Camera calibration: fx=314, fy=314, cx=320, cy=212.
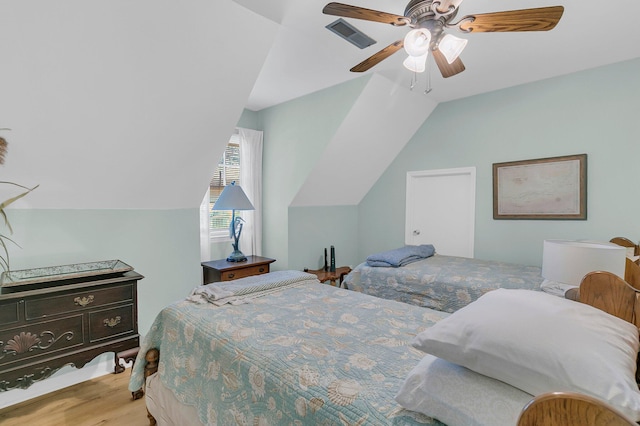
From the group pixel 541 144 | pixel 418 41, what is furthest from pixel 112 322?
pixel 541 144

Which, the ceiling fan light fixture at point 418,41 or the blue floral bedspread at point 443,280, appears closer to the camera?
the ceiling fan light fixture at point 418,41

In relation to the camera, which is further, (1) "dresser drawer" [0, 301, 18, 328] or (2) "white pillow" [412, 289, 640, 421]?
(1) "dresser drawer" [0, 301, 18, 328]

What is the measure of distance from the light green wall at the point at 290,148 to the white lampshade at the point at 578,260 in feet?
7.36

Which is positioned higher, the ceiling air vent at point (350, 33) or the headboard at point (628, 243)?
the ceiling air vent at point (350, 33)

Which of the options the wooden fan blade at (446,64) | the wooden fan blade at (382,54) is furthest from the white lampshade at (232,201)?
the wooden fan blade at (446,64)

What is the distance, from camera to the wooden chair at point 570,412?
0.51 meters

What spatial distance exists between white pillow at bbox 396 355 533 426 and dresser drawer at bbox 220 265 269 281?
259 centimetres

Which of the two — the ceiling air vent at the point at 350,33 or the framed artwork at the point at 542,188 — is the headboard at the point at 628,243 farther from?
the ceiling air vent at the point at 350,33

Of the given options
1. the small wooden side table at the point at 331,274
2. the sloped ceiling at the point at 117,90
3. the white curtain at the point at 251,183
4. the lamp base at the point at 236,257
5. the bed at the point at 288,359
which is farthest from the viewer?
the white curtain at the point at 251,183

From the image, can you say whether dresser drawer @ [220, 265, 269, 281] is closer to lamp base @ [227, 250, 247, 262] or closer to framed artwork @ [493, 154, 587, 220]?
lamp base @ [227, 250, 247, 262]

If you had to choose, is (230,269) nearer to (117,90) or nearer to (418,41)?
(117,90)

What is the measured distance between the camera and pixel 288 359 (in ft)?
4.05

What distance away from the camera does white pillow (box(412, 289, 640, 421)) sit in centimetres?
72

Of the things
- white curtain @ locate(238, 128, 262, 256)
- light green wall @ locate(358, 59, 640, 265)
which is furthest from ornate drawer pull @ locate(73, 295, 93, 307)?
light green wall @ locate(358, 59, 640, 265)
